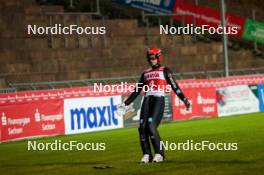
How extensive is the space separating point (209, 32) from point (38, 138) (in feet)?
50.3

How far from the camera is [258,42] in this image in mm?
39406

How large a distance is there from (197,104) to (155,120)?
595 inches

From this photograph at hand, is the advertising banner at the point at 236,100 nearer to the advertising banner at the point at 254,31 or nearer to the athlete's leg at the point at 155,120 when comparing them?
the advertising banner at the point at 254,31

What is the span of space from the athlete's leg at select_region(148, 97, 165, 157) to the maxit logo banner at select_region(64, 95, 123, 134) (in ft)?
33.4

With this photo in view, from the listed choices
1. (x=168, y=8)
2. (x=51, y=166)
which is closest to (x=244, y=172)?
(x=51, y=166)

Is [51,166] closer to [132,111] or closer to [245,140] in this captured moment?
[245,140]

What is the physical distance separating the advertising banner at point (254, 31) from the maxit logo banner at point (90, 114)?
14.9 m

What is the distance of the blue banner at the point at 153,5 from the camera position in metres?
36.1

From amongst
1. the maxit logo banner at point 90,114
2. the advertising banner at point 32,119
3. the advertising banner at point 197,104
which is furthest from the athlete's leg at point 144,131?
the advertising banner at point 197,104

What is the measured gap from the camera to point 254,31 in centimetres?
3884

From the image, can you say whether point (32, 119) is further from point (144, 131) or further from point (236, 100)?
point (236, 100)

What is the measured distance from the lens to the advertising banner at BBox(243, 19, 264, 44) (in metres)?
38.7

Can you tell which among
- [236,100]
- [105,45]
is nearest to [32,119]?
[236,100]

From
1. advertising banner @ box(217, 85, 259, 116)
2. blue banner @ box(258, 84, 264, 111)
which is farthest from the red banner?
advertising banner @ box(217, 85, 259, 116)
